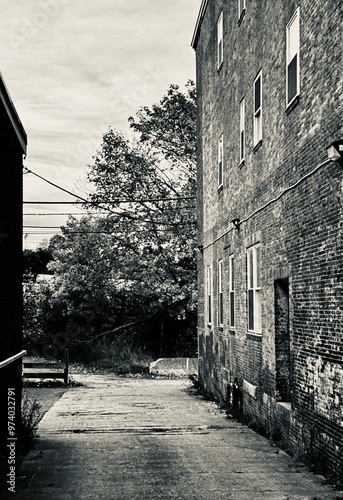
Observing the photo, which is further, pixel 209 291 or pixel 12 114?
pixel 209 291

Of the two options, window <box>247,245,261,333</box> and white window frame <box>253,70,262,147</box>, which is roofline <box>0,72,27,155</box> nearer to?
white window frame <box>253,70,262,147</box>

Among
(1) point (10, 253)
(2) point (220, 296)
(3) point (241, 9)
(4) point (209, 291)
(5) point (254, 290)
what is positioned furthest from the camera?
(4) point (209, 291)

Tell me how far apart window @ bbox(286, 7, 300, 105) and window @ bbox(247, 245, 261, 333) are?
154 inches

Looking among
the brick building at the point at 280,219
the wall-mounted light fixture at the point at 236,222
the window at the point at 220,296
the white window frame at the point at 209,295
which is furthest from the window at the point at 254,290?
the white window frame at the point at 209,295

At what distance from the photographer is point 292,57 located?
1202 centimetres

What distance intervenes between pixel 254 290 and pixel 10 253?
557 cm

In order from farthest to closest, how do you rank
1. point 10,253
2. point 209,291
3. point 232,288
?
point 209,291, point 232,288, point 10,253

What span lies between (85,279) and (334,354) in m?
29.1

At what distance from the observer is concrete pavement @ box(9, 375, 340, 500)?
351 inches

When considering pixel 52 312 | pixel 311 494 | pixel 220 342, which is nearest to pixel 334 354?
pixel 311 494

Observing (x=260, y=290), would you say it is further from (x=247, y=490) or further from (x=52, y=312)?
(x=52, y=312)

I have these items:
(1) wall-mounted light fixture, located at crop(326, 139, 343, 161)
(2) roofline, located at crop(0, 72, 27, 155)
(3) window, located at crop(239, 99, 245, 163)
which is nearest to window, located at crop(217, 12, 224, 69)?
(3) window, located at crop(239, 99, 245, 163)

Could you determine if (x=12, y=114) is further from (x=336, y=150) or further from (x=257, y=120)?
(x=257, y=120)

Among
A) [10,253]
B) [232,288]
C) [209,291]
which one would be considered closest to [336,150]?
[10,253]
